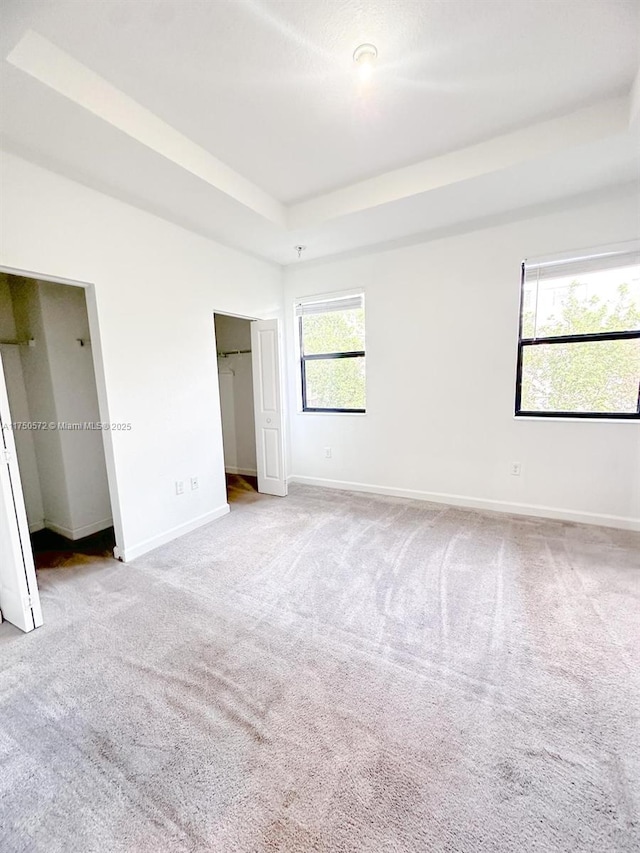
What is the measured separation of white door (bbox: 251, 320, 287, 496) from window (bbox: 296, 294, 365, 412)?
55cm

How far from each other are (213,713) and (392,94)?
3.20 m

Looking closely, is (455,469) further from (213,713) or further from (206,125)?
(206,125)

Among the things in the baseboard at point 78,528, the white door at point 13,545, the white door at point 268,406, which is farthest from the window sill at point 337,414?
the white door at point 13,545

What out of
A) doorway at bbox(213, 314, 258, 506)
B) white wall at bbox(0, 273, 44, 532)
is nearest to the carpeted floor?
white wall at bbox(0, 273, 44, 532)

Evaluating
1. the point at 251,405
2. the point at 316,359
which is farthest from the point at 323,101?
the point at 251,405

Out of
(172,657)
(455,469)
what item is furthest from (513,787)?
(455,469)

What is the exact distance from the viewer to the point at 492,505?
348 cm

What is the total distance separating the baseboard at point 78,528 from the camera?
10.4 ft

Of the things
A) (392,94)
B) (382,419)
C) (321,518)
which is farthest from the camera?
(382,419)

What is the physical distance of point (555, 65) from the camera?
5.92 ft

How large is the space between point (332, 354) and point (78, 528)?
310 cm

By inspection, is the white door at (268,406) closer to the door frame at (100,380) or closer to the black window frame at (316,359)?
the black window frame at (316,359)

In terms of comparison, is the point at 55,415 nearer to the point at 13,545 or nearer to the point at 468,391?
the point at 13,545

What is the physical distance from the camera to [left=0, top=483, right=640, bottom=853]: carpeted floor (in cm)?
109
